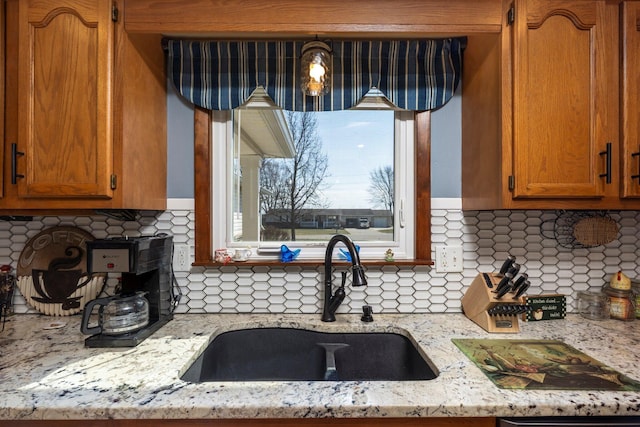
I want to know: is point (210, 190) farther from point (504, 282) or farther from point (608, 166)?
→ point (608, 166)

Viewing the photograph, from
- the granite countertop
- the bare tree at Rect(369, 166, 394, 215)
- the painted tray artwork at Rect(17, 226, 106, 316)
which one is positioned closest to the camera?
the granite countertop

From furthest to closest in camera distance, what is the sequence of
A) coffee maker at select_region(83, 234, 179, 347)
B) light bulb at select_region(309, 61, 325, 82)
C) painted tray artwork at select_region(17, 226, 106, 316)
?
painted tray artwork at select_region(17, 226, 106, 316) < light bulb at select_region(309, 61, 325, 82) < coffee maker at select_region(83, 234, 179, 347)

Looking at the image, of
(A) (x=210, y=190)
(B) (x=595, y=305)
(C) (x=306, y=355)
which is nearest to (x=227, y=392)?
(C) (x=306, y=355)

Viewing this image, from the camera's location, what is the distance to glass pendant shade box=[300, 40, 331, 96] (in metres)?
1.32

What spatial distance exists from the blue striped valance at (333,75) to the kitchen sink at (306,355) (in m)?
0.99

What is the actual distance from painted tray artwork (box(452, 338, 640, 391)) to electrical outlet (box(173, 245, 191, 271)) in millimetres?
1168

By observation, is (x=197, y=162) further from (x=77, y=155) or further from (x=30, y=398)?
(x=30, y=398)

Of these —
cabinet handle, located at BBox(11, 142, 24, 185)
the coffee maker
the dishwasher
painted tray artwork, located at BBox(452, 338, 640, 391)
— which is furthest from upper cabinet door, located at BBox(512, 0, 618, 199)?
cabinet handle, located at BBox(11, 142, 24, 185)

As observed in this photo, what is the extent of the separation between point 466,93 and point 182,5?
1213 millimetres

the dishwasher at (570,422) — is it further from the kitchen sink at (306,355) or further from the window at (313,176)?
the window at (313,176)

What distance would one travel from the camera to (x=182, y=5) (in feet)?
3.84

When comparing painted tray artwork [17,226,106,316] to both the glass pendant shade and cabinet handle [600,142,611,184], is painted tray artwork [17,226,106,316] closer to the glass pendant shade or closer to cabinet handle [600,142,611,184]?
the glass pendant shade

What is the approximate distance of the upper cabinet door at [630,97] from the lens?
1.15m

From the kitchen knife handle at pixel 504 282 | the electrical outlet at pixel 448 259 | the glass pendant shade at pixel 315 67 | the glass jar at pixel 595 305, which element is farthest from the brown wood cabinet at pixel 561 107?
the glass pendant shade at pixel 315 67
